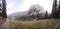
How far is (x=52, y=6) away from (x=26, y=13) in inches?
21.4

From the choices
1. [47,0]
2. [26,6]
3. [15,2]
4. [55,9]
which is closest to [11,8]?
[15,2]

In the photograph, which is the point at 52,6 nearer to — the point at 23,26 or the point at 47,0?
the point at 47,0

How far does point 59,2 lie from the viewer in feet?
7.41

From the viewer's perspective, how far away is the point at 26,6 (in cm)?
227

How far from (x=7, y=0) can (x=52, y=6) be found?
92 centimetres

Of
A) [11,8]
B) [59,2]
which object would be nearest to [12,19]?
[11,8]

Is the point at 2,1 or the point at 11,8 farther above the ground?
the point at 2,1

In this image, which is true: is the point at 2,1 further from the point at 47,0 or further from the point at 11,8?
the point at 47,0

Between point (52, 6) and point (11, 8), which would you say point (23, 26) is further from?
point (52, 6)

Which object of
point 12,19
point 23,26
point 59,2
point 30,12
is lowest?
point 23,26

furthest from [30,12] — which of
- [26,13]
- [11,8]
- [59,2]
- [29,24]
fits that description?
[59,2]

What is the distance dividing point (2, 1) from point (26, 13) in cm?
56

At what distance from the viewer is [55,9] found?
7.42 ft

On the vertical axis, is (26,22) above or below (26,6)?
below
